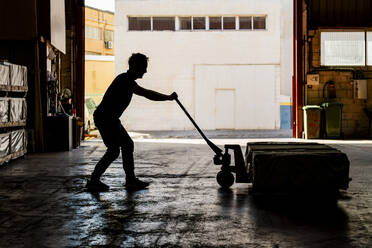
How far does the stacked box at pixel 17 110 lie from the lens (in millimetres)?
11211

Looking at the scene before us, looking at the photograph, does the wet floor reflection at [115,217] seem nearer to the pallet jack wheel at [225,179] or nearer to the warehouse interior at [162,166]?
the warehouse interior at [162,166]

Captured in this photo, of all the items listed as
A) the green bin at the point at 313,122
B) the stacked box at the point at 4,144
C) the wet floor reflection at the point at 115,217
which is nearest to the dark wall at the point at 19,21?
the stacked box at the point at 4,144

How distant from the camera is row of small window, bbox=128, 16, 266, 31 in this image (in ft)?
97.5

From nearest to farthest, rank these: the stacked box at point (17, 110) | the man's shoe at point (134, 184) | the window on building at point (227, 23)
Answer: the man's shoe at point (134, 184) → the stacked box at point (17, 110) → the window on building at point (227, 23)

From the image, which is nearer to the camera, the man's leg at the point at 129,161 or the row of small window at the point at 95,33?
the man's leg at the point at 129,161

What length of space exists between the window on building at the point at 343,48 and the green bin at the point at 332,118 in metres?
1.79

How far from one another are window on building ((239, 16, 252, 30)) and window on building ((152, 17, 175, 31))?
11.9 ft

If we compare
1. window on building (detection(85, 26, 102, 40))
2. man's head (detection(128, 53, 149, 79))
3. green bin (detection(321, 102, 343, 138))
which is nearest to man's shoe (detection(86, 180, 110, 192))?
man's head (detection(128, 53, 149, 79))

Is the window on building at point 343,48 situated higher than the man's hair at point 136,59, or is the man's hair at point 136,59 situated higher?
the window on building at point 343,48

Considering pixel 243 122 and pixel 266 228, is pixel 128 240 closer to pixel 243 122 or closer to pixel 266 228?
pixel 266 228

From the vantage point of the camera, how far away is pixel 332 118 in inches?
755

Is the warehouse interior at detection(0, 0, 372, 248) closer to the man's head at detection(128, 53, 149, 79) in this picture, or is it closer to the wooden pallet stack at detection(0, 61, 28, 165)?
the wooden pallet stack at detection(0, 61, 28, 165)

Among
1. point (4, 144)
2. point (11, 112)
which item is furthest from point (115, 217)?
point (11, 112)

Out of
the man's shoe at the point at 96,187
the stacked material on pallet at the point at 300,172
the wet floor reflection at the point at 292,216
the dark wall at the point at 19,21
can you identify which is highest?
the dark wall at the point at 19,21
